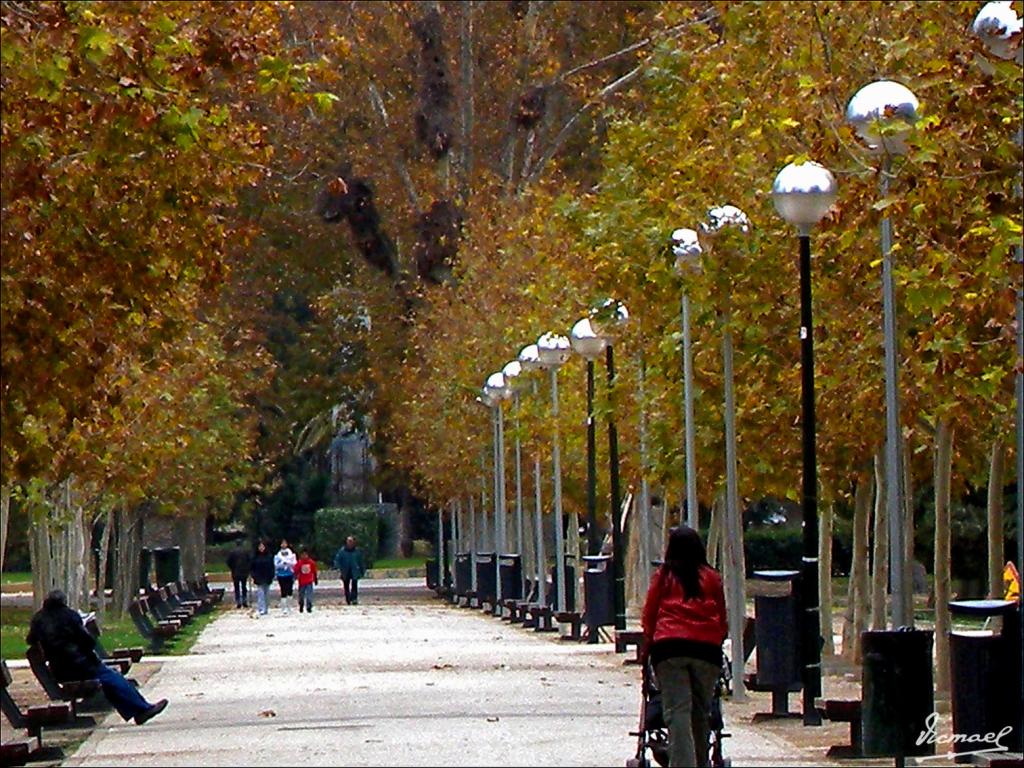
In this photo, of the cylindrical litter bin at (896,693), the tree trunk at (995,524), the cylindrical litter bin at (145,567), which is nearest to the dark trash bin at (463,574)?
the cylindrical litter bin at (145,567)

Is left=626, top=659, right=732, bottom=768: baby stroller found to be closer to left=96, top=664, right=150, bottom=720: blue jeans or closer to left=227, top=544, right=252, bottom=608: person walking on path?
left=96, top=664, right=150, bottom=720: blue jeans

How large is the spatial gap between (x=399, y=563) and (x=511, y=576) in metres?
44.3

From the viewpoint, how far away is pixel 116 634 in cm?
4941

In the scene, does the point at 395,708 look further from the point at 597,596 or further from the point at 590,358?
the point at 597,596

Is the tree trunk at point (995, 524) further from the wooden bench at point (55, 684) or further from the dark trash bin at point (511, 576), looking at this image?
the dark trash bin at point (511, 576)

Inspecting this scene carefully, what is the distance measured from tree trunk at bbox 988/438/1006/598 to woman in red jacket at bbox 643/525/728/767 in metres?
11.3

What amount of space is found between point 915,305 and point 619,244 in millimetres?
12431

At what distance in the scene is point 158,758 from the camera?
19.3m

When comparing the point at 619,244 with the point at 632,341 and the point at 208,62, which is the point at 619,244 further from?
the point at 208,62

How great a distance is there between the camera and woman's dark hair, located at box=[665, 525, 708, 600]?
15.9m

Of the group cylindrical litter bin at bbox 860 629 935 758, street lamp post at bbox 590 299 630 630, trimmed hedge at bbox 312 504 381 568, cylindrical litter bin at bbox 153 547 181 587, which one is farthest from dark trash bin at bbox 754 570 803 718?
trimmed hedge at bbox 312 504 381 568

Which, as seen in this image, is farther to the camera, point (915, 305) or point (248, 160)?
point (248, 160)

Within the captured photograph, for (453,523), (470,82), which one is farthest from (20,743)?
(453,523)

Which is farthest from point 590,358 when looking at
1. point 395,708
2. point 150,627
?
point 395,708
